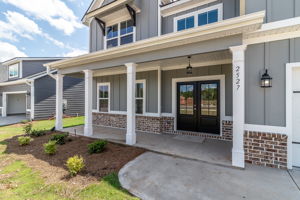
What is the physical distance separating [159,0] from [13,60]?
14.8m

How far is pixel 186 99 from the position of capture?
6.28 meters

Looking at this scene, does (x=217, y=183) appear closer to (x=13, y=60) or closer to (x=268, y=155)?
(x=268, y=155)

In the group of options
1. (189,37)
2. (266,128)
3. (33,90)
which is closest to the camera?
(266,128)

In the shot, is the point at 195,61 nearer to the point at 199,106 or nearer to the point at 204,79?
the point at 204,79

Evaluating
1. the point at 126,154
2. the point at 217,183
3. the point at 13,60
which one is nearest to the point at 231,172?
the point at 217,183

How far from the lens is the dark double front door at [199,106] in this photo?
223 inches

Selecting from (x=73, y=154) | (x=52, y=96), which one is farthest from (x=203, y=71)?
(x=52, y=96)

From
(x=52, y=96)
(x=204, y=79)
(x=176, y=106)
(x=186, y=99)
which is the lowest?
(x=176, y=106)

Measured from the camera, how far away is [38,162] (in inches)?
155

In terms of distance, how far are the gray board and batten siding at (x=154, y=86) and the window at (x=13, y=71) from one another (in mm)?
10463

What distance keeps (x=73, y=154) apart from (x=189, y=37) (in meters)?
4.74

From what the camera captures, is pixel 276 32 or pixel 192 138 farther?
pixel 192 138

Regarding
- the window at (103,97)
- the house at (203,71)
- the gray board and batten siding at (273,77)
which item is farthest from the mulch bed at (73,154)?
the gray board and batten siding at (273,77)

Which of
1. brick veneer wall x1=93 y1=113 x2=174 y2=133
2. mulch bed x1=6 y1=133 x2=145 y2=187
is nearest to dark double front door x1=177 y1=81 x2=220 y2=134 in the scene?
brick veneer wall x1=93 y1=113 x2=174 y2=133
